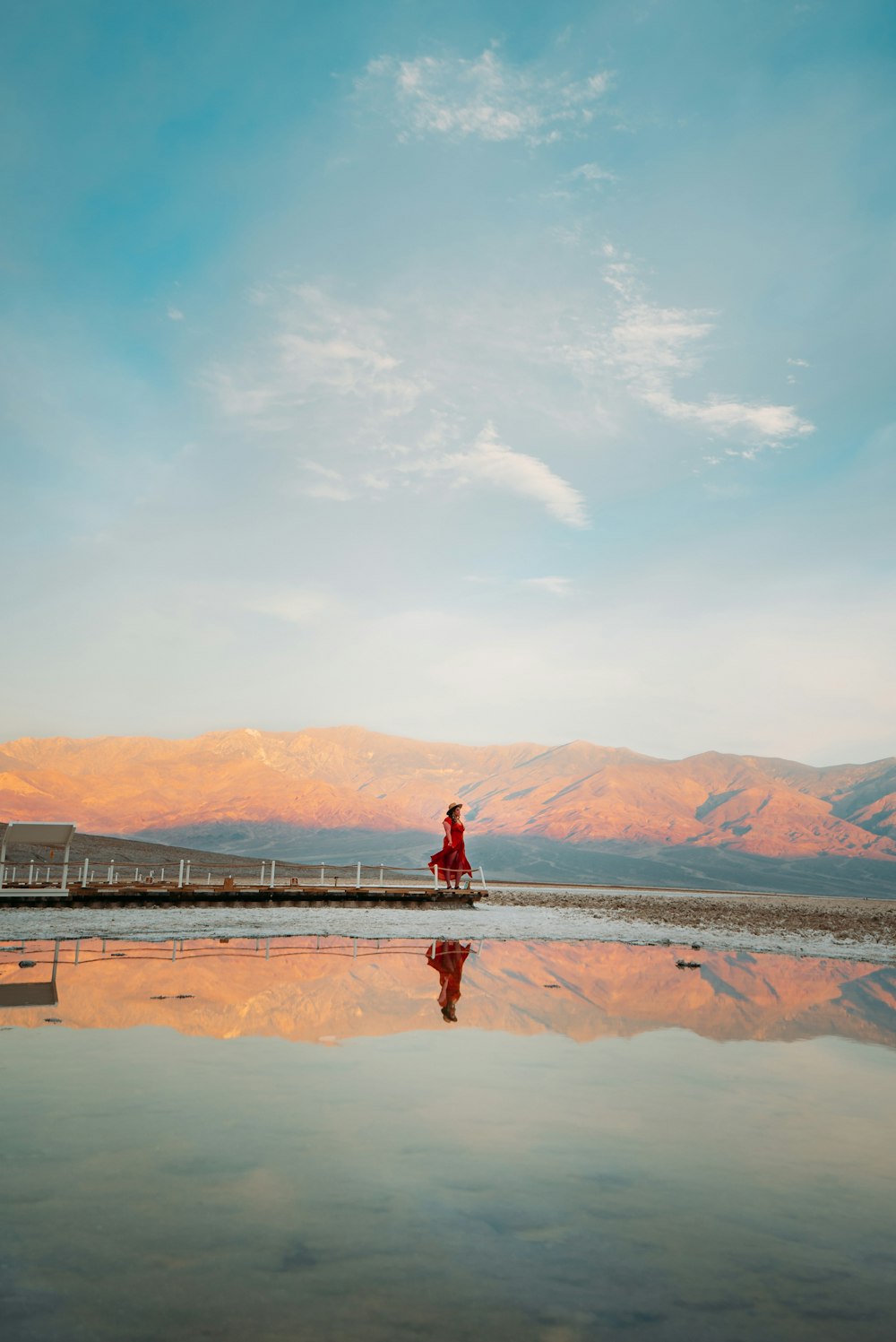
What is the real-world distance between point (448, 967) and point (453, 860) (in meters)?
21.3

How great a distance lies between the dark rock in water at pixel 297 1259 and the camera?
3.28 meters

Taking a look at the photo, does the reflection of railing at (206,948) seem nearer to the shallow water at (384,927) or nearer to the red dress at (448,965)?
the red dress at (448,965)

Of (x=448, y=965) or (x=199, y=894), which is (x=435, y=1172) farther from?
(x=199, y=894)

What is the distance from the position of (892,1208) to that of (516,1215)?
6.03ft

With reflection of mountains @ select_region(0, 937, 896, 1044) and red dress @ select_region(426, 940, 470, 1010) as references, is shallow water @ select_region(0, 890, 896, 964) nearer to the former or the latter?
red dress @ select_region(426, 940, 470, 1010)

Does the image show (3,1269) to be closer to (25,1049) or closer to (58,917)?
(25,1049)

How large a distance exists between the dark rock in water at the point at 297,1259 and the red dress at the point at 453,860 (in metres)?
29.7

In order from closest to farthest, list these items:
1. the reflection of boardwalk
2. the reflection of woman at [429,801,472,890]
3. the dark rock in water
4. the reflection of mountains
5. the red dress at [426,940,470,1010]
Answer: the dark rock in water, the reflection of mountains, the red dress at [426,940,470,1010], the reflection of boardwalk, the reflection of woman at [429,801,472,890]

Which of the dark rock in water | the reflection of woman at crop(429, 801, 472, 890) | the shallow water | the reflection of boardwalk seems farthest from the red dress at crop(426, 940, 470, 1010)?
the reflection of woman at crop(429, 801, 472, 890)

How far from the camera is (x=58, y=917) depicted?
67.4 ft

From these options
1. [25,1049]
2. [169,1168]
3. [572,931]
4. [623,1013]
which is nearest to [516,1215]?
[169,1168]

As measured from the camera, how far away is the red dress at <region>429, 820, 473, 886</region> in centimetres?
3331

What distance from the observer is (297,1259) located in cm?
336

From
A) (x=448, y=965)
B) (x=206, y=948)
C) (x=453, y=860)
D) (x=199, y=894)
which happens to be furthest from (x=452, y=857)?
(x=448, y=965)
